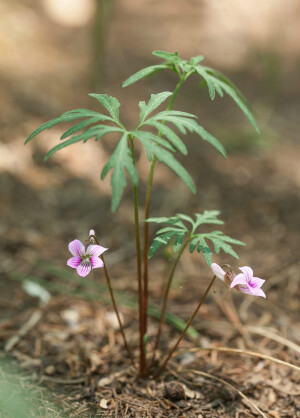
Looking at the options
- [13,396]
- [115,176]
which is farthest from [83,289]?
[115,176]

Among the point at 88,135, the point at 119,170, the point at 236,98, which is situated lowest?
the point at 119,170

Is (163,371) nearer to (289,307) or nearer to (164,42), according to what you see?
(289,307)

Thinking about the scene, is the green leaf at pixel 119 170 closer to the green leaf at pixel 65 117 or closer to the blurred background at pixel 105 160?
the green leaf at pixel 65 117

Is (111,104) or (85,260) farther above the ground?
(111,104)

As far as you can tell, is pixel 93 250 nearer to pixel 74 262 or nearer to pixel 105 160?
pixel 74 262

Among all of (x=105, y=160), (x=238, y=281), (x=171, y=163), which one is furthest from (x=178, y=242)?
(x=105, y=160)
